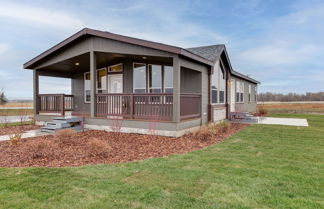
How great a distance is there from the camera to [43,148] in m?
5.11

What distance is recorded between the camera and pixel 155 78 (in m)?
9.89

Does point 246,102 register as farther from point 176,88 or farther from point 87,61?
point 87,61

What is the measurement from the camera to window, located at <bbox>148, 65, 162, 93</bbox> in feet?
32.1

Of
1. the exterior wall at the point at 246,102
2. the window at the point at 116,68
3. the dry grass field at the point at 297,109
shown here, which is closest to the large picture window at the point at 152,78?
the window at the point at 116,68

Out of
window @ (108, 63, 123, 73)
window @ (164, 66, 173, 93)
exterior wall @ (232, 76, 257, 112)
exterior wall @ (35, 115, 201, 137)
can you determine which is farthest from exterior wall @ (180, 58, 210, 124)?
exterior wall @ (232, 76, 257, 112)

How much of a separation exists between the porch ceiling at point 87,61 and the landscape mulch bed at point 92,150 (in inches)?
156

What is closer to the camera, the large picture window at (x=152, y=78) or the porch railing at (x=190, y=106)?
the porch railing at (x=190, y=106)

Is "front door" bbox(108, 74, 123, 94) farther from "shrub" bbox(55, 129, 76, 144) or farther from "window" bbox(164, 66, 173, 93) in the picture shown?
"shrub" bbox(55, 129, 76, 144)

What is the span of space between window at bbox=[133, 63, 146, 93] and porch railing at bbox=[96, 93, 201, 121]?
1249 millimetres

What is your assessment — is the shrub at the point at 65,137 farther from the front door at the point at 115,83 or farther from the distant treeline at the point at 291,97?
the distant treeline at the point at 291,97

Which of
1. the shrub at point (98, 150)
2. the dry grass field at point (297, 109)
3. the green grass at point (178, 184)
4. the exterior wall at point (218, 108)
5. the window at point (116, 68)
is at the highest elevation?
the window at point (116, 68)

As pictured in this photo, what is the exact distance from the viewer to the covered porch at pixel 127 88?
7672mm

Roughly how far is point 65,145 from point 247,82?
17291mm

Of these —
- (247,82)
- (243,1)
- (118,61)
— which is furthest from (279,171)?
(247,82)
